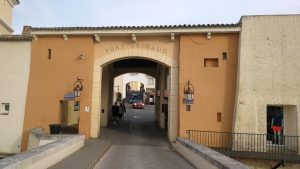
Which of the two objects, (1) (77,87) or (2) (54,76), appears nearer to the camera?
(1) (77,87)

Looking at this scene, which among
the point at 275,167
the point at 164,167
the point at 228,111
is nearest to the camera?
the point at 164,167

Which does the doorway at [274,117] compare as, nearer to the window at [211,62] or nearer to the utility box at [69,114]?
the window at [211,62]

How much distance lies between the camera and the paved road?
31.7ft

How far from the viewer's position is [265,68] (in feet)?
46.2

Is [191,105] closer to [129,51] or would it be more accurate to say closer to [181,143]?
[181,143]

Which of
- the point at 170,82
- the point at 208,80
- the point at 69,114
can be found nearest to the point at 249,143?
the point at 208,80

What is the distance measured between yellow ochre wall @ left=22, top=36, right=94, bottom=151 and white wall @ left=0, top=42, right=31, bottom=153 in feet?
1.14

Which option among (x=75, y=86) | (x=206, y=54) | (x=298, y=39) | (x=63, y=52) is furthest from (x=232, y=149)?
(x=63, y=52)

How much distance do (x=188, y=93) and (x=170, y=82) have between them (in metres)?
1.26

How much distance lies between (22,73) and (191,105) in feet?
29.1

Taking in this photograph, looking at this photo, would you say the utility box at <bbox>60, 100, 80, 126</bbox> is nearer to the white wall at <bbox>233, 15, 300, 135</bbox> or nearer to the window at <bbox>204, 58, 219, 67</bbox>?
the window at <bbox>204, 58, 219, 67</bbox>

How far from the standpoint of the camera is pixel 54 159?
334 inches

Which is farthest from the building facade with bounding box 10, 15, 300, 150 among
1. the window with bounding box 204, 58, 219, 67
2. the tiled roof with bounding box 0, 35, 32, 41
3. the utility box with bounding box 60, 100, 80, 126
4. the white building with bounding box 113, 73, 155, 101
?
the white building with bounding box 113, 73, 155, 101

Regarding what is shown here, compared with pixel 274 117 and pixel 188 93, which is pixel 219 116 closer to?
pixel 188 93
